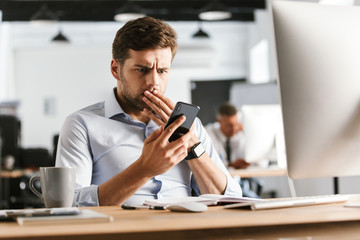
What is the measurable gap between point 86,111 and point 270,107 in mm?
2000

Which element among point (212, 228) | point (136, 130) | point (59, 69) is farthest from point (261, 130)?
point (59, 69)

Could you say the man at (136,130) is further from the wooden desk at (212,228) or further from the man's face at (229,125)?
the man's face at (229,125)

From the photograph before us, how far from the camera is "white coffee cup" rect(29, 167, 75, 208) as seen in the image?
124cm

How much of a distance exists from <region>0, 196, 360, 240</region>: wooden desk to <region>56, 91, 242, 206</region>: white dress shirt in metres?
0.66

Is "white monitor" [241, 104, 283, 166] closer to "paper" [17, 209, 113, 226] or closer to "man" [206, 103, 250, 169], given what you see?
"man" [206, 103, 250, 169]

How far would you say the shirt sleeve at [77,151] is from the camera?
1612 mm

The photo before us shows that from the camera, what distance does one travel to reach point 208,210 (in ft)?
3.71

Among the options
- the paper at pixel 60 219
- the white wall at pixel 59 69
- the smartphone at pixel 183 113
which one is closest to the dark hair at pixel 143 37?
the smartphone at pixel 183 113

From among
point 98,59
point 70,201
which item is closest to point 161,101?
point 70,201

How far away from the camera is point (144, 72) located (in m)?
1.72

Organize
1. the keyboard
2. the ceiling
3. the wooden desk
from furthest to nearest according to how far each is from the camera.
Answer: the ceiling → the keyboard → the wooden desk

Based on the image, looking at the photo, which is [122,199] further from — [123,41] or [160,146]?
[123,41]

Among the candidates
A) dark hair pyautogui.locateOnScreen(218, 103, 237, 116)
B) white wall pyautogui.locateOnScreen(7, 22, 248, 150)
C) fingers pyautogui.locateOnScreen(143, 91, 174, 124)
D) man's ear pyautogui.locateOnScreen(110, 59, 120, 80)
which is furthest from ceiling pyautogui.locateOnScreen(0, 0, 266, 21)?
fingers pyautogui.locateOnScreen(143, 91, 174, 124)

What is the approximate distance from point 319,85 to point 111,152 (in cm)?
83
